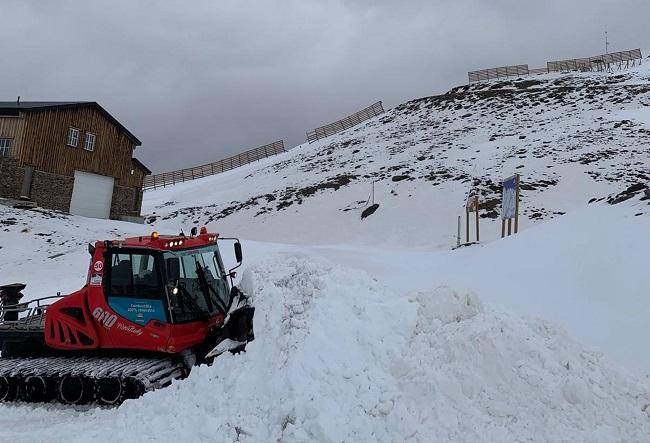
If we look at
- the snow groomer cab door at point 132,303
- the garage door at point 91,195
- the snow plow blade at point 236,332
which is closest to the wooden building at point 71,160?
the garage door at point 91,195

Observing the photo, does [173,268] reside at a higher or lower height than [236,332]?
higher

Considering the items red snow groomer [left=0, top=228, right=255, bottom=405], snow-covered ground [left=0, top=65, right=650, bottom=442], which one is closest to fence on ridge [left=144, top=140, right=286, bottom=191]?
snow-covered ground [left=0, top=65, right=650, bottom=442]

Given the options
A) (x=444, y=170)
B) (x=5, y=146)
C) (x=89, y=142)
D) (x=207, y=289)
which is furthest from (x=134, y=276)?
(x=444, y=170)

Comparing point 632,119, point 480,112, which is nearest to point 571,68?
point 480,112

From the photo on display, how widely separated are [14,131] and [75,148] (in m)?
3.18

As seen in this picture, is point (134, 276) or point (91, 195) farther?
point (91, 195)

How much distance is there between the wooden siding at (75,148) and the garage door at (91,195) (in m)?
0.45

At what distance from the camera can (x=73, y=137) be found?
90.7ft

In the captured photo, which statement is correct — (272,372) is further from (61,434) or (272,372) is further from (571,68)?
(571,68)

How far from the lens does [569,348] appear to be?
5543mm

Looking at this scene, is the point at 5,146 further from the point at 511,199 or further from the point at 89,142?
the point at 511,199

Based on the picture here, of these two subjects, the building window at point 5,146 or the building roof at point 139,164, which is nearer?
the building window at point 5,146

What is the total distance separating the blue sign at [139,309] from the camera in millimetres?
6691

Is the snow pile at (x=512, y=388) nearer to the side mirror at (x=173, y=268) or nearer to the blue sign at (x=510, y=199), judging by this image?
the side mirror at (x=173, y=268)
